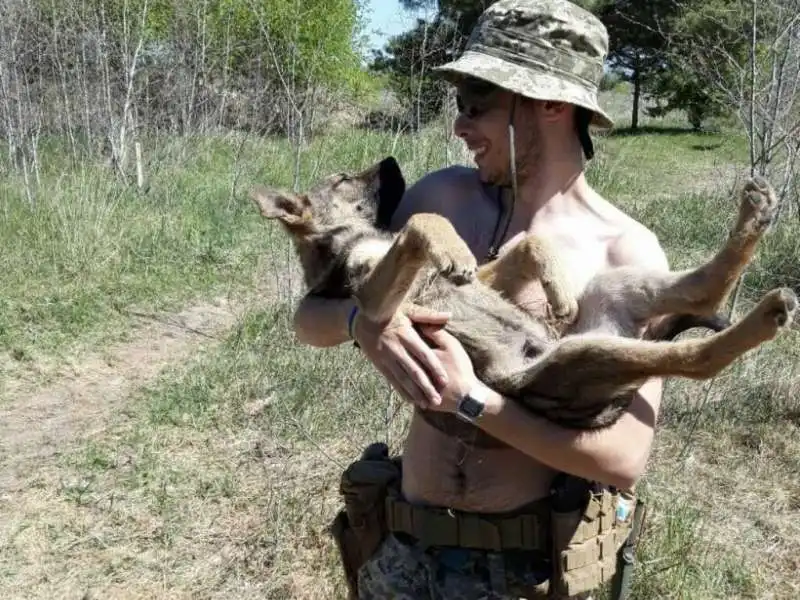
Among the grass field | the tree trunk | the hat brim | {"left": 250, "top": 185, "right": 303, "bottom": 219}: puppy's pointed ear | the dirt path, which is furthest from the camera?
the tree trunk

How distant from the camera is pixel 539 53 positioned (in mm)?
2238

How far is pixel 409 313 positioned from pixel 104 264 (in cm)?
657

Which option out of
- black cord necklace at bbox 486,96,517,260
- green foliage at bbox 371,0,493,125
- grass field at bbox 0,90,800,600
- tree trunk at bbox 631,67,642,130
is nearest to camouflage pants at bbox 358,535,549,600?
black cord necklace at bbox 486,96,517,260

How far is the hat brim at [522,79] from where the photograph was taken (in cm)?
216

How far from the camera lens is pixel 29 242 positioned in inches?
319

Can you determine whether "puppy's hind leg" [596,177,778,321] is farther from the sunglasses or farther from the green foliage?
the green foliage

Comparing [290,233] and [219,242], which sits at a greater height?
[290,233]

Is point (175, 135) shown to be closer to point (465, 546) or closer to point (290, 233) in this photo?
point (290, 233)

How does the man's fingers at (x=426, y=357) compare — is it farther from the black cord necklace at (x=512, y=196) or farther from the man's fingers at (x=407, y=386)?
the black cord necklace at (x=512, y=196)

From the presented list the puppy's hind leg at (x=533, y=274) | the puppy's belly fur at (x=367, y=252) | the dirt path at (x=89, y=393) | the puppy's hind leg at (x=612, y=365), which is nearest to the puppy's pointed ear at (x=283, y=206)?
the puppy's belly fur at (x=367, y=252)

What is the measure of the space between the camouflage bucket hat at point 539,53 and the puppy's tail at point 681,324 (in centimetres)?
67

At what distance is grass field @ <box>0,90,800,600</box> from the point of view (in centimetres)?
415

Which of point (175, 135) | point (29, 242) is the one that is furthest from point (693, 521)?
point (175, 135)

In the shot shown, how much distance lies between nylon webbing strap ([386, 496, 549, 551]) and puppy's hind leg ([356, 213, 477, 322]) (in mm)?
570
